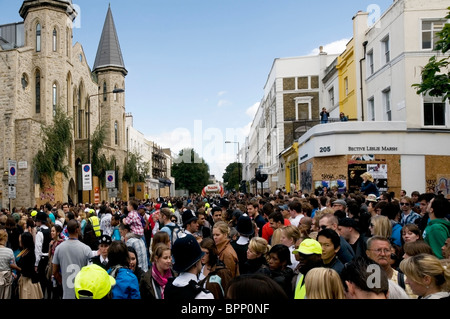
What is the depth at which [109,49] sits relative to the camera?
5175 centimetres

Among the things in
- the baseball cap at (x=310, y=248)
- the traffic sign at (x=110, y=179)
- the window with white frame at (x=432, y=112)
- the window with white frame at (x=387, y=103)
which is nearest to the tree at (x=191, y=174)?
the traffic sign at (x=110, y=179)

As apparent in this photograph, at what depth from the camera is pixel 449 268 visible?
3.60 m

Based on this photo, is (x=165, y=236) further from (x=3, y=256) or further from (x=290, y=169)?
(x=290, y=169)

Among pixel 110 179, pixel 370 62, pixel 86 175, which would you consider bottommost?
pixel 110 179

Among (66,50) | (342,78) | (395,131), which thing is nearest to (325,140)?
(395,131)

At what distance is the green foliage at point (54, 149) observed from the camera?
32.0 m

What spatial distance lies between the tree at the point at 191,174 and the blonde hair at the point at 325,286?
87.5 meters

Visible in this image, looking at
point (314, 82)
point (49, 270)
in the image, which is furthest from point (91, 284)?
point (314, 82)

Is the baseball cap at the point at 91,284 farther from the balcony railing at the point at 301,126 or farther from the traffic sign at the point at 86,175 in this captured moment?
the balcony railing at the point at 301,126

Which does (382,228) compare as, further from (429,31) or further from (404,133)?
(429,31)

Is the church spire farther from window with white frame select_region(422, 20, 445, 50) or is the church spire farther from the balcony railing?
window with white frame select_region(422, 20, 445, 50)

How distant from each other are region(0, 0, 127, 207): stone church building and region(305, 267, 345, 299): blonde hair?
2631 centimetres

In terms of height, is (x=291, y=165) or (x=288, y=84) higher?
(x=288, y=84)
